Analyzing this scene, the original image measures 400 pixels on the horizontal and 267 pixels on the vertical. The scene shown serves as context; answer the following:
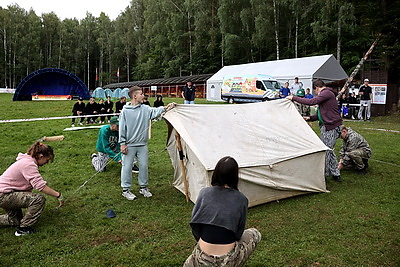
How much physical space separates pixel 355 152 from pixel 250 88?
1642cm

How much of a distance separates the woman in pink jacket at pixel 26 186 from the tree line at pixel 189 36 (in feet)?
49.0

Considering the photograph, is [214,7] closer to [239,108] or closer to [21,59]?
[21,59]

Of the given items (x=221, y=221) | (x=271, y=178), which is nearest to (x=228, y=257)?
(x=221, y=221)

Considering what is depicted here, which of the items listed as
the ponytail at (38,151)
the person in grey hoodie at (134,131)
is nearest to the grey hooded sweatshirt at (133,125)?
the person in grey hoodie at (134,131)

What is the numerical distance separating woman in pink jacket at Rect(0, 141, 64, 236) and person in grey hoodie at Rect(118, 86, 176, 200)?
49.6 inches

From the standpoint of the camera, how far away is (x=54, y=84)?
30.4 metres

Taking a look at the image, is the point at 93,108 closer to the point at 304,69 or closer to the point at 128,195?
the point at 128,195

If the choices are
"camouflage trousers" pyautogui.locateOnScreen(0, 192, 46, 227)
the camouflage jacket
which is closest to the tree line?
the camouflage jacket

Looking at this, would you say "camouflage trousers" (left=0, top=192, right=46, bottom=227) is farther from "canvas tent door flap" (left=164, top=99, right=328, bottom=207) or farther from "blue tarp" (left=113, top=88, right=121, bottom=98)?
"blue tarp" (left=113, top=88, right=121, bottom=98)

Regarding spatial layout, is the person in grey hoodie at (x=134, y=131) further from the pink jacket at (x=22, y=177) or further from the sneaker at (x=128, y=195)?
the pink jacket at (x=22, y=177)

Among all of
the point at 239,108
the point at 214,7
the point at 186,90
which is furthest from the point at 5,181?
the point at 214,7

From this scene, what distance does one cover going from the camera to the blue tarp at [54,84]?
27297 mm

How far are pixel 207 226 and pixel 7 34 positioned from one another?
60782 mm

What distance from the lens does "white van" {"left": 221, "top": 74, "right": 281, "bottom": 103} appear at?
21234 millimetres
